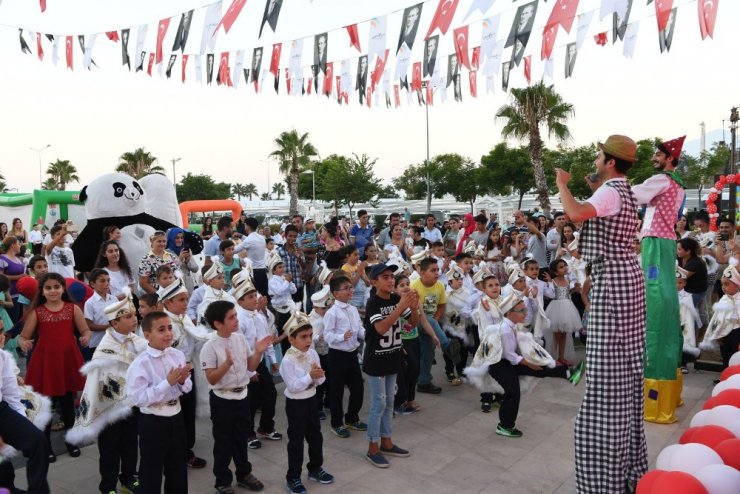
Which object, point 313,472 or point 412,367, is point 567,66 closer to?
point 412,367

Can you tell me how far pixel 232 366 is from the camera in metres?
4.20

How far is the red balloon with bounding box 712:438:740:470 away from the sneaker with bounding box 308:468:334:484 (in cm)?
260

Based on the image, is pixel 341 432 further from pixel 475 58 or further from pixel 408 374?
pixel 475 58

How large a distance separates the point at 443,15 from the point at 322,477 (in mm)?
6382

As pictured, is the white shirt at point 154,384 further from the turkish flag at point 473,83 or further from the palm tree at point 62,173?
the palm tree at point 62,173

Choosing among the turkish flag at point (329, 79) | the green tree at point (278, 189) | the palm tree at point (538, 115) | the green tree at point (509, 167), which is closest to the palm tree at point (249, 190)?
the green tree at point (278, 189)

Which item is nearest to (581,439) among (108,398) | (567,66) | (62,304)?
(108,398)

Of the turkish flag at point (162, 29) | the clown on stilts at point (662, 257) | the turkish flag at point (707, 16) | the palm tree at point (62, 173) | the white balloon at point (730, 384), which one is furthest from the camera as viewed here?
the palm tree at point (62, 173)

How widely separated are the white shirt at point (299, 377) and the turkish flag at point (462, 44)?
25.5 feet

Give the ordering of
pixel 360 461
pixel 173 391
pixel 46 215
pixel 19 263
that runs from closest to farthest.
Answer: pixel 173 391
pixel 360 461
pixel 19 263
pixel 46 215

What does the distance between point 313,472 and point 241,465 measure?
0.55m

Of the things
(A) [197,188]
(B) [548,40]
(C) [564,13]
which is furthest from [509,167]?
(A) [197,188]

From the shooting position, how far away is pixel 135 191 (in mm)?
8945

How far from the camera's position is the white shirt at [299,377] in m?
4.30
